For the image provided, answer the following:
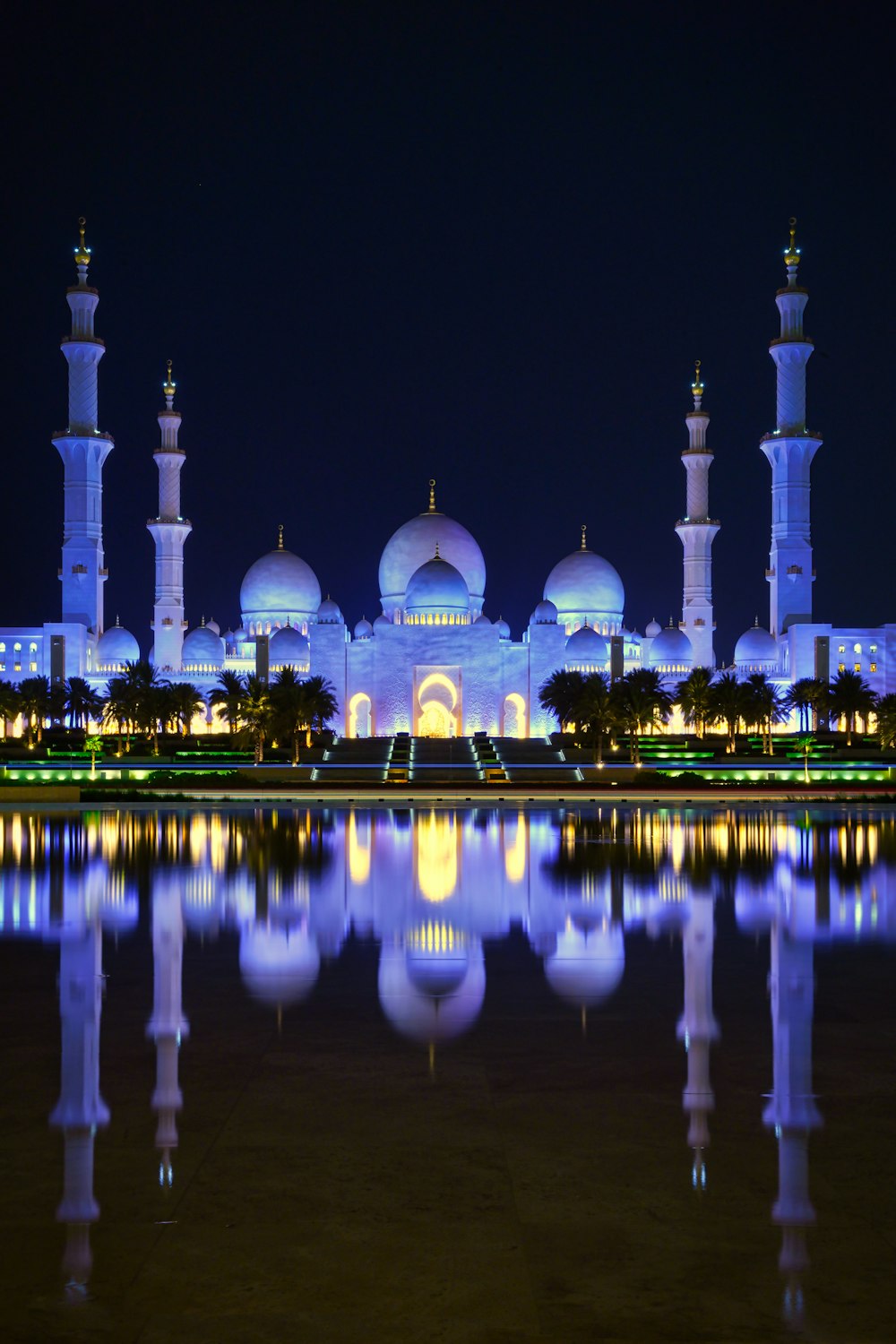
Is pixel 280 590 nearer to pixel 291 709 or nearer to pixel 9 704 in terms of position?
→ pixel 9 704

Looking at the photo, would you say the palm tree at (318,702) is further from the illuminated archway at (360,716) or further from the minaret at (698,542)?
the minaret at (698,542)

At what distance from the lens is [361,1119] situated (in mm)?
5773

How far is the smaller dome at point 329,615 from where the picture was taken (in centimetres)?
5803

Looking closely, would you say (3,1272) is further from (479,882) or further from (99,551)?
(99,551)

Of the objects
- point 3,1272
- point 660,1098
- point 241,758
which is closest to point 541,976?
point 660,1098

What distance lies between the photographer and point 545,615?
57469mm

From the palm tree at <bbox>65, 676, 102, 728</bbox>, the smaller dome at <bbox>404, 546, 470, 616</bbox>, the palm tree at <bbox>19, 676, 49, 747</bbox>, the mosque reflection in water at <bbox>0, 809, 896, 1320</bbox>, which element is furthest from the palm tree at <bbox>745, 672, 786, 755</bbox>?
the palm tree at <bbox>19, 676, 49, 747</bbox>

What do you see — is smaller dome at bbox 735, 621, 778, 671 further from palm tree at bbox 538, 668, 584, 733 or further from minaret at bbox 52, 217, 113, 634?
minaret at bbox 52, 217, 113, 634

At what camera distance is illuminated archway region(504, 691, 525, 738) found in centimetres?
5672

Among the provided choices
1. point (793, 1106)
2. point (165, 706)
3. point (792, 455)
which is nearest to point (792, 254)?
point (792, 455)

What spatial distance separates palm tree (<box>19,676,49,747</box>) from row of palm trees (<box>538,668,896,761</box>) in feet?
61.5

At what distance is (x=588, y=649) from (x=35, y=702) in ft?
74.1

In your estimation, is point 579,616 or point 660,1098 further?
point 579,616

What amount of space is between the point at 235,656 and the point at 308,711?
688 inches
